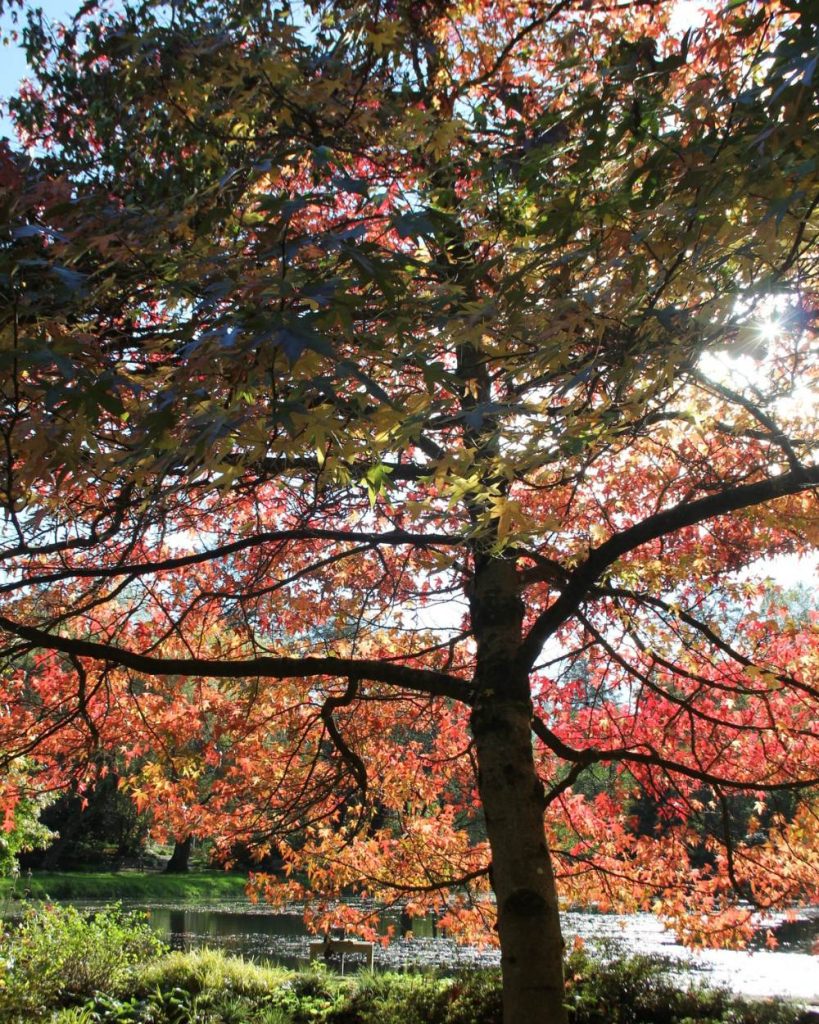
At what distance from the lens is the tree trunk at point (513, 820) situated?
11.0 feet

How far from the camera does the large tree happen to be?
2270 mm

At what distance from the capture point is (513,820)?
145 inches

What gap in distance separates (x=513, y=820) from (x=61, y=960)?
7.43 meters

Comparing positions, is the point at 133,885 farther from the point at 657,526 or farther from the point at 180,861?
the point at 657,526

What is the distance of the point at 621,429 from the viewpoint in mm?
3189

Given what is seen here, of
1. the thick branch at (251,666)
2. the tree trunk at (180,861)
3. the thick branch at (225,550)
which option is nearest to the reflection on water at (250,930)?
the tree trunk at (180,861)

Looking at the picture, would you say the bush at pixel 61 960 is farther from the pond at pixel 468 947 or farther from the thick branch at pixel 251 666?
the thick branch at pixel 251 666

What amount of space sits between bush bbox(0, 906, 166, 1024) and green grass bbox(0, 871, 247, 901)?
14.7 meters

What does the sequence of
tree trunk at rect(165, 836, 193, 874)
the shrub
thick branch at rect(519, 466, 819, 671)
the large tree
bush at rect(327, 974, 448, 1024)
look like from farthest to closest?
tree trunk at rect(165, 836, 193, 874) → the shrub → bush at rect(327, 974, 448, 1024) → thick branch at rect(519, 466, 819, 671) → the large tree

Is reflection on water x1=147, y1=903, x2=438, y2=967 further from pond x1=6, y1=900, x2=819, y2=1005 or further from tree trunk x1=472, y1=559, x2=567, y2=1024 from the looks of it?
tree trunk x1=472, y1=559, x2=567, y2=1024

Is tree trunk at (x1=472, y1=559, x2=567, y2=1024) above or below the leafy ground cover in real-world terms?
above

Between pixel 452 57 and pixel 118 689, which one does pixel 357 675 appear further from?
pixel 452 57

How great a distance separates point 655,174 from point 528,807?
2.83 meters

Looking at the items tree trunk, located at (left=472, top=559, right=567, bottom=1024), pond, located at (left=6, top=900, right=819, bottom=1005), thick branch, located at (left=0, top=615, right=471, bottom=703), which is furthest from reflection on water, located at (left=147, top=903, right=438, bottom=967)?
tree trunk, located at (left=472, top=559, right=567, bottom=1024)
